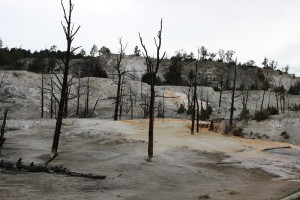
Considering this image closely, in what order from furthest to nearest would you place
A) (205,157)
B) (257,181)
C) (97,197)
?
1. (205,157)
2. (257,181)
3. (97,197)

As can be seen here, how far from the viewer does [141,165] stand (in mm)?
22203

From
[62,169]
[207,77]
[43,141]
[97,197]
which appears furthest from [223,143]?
[207,77]

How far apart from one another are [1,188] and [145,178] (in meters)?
7.00

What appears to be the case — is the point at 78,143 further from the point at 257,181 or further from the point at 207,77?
the point at 207,77

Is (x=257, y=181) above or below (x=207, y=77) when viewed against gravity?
below

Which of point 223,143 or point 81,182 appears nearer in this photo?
point 81,182

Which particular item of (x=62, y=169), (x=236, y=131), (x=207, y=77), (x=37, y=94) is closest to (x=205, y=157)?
(x=62, y=169)

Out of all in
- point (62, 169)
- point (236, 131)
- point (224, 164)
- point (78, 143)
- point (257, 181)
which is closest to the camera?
point (62, 169)

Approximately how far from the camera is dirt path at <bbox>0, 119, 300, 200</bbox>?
15148 millimetres

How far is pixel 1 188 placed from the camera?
1397 cm

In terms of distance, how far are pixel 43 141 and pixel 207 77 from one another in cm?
7761

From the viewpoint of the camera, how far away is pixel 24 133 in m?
35.2

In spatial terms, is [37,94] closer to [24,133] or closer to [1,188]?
[24,133]

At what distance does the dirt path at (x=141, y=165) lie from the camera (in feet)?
49.7
